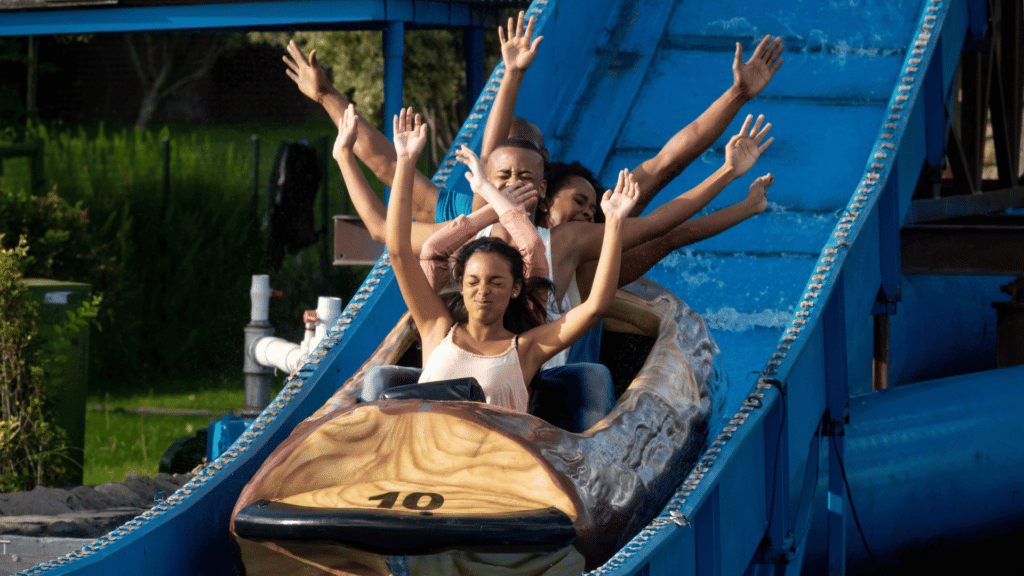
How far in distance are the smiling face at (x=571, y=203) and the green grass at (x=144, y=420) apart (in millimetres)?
3626

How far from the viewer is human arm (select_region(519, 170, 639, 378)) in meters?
2.94

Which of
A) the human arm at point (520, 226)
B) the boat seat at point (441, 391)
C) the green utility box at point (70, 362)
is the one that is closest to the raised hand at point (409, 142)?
the human arm at point (520, 226)

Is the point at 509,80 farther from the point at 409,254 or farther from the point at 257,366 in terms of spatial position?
the point at 257,366

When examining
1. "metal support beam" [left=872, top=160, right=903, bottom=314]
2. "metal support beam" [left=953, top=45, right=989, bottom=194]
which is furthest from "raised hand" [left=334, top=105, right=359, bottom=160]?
"metal support beam" [left=953, top=45, right=989, bottom=194]

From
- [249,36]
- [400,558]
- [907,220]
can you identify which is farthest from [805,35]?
[249,36]

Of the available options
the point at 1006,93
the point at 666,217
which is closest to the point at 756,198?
the point at 666,217

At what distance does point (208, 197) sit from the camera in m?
11.0

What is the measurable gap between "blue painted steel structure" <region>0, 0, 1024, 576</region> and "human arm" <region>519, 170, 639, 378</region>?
43cm

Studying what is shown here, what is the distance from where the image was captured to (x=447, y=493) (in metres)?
2.56

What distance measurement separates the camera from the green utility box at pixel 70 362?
5863 millimetres

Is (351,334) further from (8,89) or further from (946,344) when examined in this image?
(8,89)

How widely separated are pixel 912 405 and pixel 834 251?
1513 millimetres

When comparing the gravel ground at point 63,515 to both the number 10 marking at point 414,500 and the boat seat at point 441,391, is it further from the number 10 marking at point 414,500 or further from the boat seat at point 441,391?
the number 10 marking at point 414,500

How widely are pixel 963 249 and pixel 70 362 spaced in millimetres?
3958
